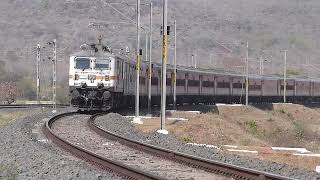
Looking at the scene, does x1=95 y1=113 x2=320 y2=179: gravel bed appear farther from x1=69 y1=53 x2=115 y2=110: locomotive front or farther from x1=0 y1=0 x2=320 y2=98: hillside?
x1=0 y1=0 x2=320 y2=98: hillside

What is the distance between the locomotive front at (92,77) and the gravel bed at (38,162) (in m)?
→ 14.2

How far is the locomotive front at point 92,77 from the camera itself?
3784 cm

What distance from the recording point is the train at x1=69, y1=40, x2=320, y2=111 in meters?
38.0

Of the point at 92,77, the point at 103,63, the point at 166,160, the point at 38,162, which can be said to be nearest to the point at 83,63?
the point at 92,77

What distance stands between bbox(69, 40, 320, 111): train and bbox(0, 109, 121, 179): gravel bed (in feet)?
47.2

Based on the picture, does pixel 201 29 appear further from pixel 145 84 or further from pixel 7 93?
pixel 145 84

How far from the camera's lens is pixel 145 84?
160 ft

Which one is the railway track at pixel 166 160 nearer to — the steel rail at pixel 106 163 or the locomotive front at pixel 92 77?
Answer: the steel rail at pixel 106 163

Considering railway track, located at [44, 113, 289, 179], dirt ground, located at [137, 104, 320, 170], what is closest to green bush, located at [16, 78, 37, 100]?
dirt ground, located at [137, 104, 320, 170]

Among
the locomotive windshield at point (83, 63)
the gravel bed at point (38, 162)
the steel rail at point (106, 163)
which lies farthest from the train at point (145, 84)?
the steel rail at point (106, 163)

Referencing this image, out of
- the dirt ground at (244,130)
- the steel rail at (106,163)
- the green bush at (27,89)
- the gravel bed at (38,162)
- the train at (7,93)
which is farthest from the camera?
the green bush at (27,89)

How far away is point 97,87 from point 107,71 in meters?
1.13

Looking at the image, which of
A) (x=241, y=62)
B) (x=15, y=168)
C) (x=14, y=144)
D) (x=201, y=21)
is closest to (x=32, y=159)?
(x=15, y=168)

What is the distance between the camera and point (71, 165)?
15.1 m
